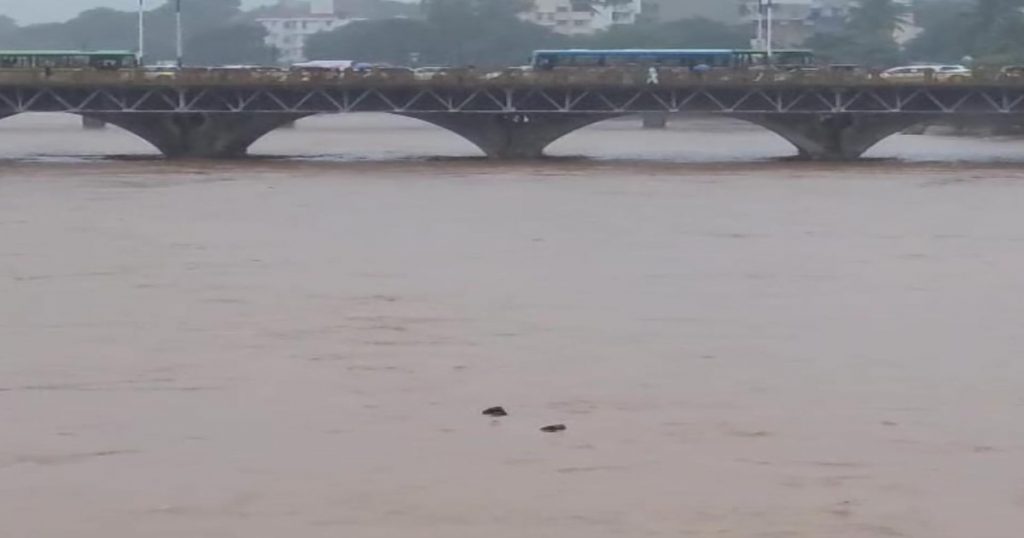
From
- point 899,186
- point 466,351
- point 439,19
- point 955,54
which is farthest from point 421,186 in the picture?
point 439,19

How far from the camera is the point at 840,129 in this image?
54.5 metres

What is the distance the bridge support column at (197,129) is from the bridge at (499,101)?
39 mm

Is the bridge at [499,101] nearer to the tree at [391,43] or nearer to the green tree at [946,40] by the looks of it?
the green tree at [946,40]

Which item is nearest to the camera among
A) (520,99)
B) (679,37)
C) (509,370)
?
(509,370)

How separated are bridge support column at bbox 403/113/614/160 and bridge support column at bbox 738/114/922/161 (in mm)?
4976

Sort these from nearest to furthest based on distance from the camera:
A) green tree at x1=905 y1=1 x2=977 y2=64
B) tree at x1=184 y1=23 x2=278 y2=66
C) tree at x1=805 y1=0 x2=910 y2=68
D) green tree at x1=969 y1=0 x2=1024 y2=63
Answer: green tree at x1=969 y1=0 x2=1024 y2=63 < tree at x1=805 y1=0 x2=910 y2=68 < green tree at x1=905 y1=1 x2=977 y2=64 < tree at x1=184 y1=23 x2=278 y2=66

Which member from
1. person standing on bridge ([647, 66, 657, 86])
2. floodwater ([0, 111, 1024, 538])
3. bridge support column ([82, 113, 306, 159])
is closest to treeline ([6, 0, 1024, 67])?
person standing on bridge ([647, 66, 657, 86])

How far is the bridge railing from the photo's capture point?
53.0 meters

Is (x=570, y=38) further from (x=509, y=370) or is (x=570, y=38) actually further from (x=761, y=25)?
(x=509, y=370)

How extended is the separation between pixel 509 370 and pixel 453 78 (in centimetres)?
3603

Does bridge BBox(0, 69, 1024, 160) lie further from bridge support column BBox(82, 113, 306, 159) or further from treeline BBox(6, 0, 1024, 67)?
treeline BBox(6, 0, 1024, 67)

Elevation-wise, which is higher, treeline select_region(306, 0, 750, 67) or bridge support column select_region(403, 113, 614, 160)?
treeline select_region(306, 0, 750, 67)

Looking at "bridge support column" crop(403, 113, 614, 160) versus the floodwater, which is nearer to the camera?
the floodwater

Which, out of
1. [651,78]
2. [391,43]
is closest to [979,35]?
[391,43]
